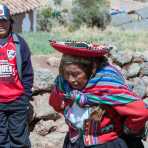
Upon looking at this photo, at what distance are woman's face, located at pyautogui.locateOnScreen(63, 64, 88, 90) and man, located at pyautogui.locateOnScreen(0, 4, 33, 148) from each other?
1.63 meters

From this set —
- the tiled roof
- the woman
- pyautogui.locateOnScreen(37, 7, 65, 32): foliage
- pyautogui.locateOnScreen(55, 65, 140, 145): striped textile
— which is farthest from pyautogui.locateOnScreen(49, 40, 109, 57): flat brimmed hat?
pyautogui.locateOnScreen(37, 7, 65, 32): foliage

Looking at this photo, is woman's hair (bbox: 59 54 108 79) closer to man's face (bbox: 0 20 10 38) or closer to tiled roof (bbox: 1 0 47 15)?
man's face (bbox: 0 20 10 38)

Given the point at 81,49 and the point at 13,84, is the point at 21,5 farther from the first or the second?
the point at 81,49

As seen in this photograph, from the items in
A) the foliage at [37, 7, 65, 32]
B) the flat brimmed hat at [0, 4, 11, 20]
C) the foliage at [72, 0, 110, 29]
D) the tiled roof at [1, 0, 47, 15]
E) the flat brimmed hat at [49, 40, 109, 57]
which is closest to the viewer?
the flat brimmed hat at [49, 40, 109, 57]

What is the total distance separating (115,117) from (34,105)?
8.84ft

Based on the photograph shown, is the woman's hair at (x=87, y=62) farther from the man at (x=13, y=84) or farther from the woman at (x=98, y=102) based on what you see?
the man at (x=13, y=84)

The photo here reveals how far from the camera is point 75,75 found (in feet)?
10.9

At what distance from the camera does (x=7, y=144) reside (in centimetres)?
514

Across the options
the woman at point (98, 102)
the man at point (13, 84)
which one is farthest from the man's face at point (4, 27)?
the woman at point (98, 102)

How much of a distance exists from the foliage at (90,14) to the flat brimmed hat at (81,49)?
2123 centimetres

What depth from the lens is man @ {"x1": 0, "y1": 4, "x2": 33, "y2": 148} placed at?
194 inches

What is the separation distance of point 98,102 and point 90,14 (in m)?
22.5

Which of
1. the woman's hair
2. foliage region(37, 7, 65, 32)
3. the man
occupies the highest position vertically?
the woman's hair

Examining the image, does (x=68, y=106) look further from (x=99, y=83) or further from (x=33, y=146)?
(x=33, y=146)
